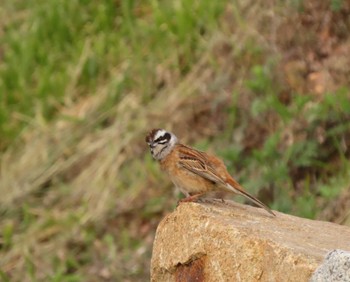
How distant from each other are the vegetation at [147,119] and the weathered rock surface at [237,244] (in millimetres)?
2883

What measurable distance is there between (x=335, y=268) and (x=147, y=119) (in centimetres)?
655

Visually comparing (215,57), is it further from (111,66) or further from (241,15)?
(111,66)

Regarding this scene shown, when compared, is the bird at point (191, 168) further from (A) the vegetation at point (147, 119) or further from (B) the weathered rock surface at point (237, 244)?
(A) the vegetation at point (147, 119)

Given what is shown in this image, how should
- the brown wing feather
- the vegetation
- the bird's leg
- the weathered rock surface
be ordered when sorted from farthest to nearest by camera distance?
the vegetation, the brown wing feather, the bird's leg, the weathered rock surface

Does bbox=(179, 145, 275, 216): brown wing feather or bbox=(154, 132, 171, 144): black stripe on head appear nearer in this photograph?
bbox=(179, 145, 275, 216): brown wing feather

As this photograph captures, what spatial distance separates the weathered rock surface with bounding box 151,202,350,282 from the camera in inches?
220

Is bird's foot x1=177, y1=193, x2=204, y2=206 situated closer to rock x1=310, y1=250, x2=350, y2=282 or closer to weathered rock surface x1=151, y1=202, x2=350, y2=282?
weathered rock surface x1=151, y1=202, x2=350, y2=282

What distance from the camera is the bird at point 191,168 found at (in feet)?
22.5

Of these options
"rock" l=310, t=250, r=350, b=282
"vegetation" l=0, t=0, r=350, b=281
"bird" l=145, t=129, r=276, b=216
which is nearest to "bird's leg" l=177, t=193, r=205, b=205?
"bird" l=145, t=129, r=276, b=216

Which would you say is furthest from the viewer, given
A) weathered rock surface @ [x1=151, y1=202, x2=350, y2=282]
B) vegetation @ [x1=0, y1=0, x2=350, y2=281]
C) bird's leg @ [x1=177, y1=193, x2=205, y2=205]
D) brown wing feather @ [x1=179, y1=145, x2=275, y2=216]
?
vegetation @ [x1=0, y1=0, x2=350, y2=281]

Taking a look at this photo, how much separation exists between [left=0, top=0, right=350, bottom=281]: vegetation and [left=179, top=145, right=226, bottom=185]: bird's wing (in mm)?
2552

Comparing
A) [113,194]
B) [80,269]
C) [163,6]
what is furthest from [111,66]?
→ [80,269]

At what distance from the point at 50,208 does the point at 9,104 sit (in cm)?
168

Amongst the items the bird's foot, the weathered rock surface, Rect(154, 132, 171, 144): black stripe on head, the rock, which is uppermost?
Rect(154, 132, 171, 144): black stripe on head
